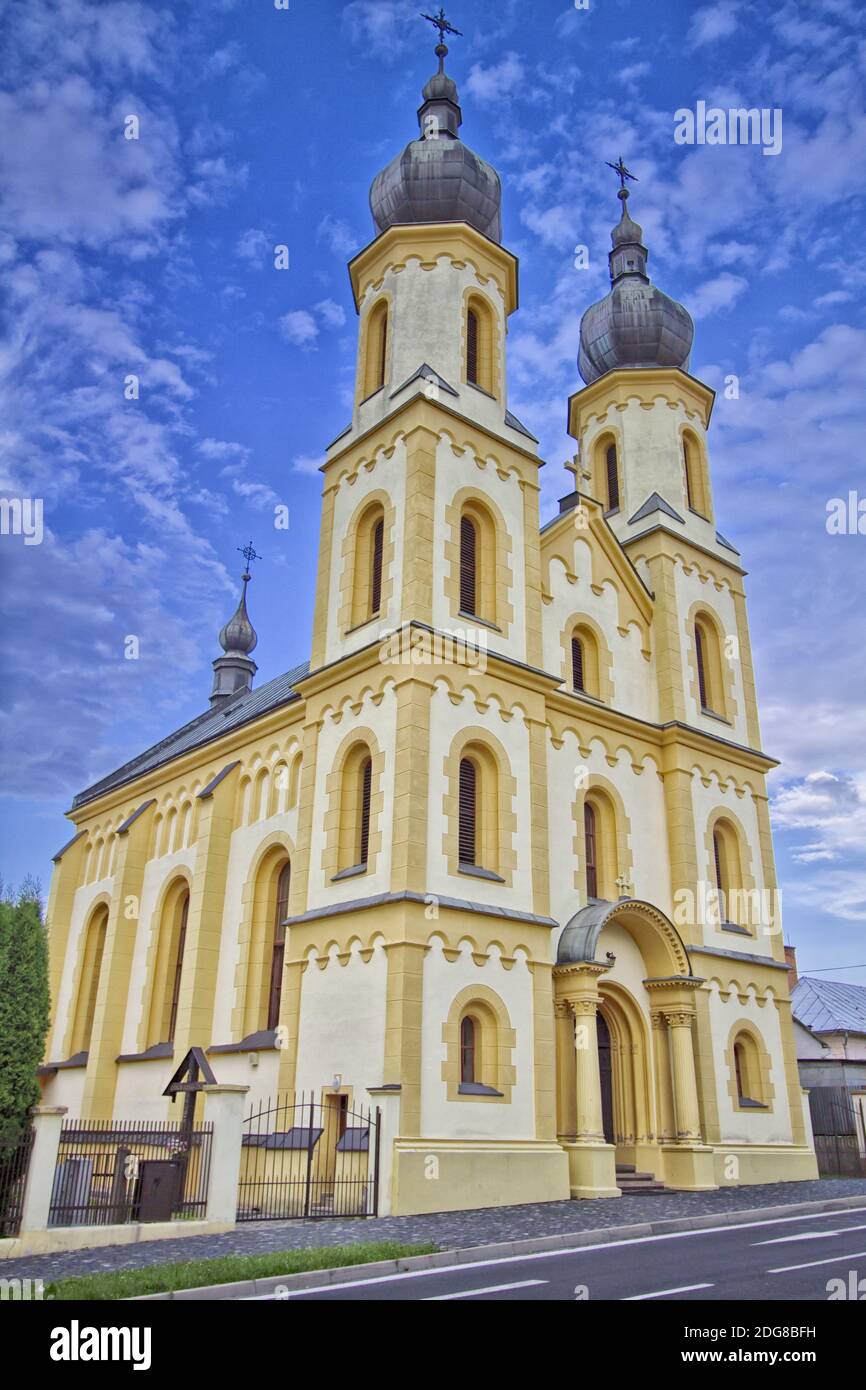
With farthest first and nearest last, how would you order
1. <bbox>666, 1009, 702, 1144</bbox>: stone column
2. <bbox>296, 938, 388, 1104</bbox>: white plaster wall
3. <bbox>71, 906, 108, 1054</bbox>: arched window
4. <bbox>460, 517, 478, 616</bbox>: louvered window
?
<bbox>71, 906, 108, 1054</bbox>: arched window, <bbox>460, 517, 478, 616</bbox>: louvered window, <bbox>666, 1009, 702, 1144</bbox>: stone column, <bbox>296, 938, 388, 1104</bbox>: white plaster wall

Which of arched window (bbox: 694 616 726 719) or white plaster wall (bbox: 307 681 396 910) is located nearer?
white plaster wall (bbox: 307 681 396 910)

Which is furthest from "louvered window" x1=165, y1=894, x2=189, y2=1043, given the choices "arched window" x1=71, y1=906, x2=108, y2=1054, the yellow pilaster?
"arched window" x1=71, y1=906, x2=108, y2=1054

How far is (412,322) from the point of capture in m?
23.2

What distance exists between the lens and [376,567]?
22219 mm

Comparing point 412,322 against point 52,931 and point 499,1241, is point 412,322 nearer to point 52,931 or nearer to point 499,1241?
point 499,1241

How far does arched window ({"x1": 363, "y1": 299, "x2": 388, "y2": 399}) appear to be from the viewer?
24.1 metres

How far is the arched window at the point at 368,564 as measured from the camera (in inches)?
860

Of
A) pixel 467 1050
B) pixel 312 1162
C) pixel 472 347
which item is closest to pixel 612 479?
pixel 472 347

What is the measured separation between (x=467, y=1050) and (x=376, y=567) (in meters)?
9.76

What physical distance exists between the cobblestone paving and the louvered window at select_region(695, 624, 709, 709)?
11294 mm

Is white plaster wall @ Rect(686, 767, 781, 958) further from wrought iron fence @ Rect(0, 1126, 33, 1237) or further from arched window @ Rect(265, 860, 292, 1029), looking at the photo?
wrought iron fence @ Rect(0, 1126, 33, 1237)

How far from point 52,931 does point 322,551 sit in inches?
621

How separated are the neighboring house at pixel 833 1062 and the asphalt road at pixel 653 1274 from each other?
1379 centimetres
